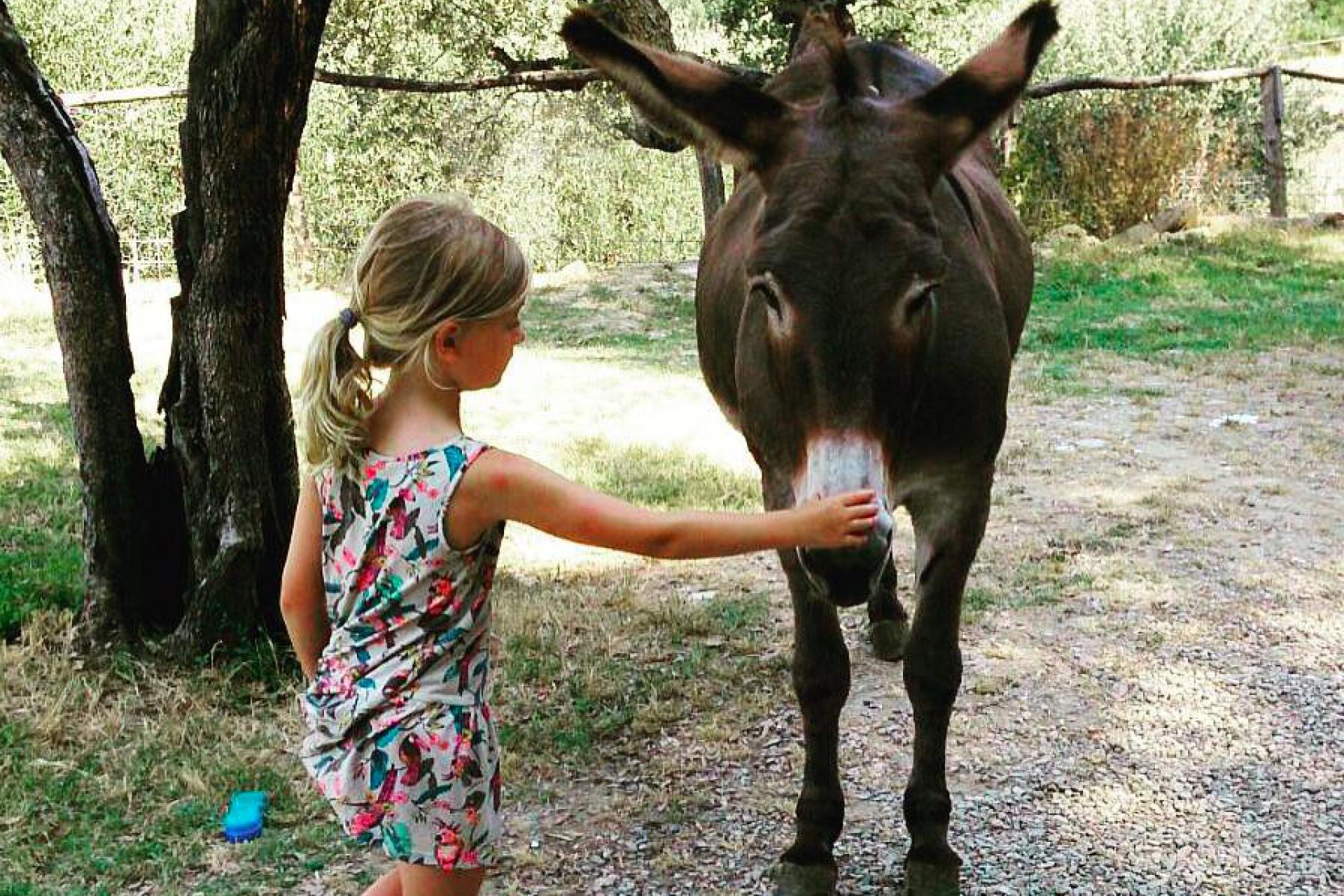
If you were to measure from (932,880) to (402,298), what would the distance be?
6.38 ft

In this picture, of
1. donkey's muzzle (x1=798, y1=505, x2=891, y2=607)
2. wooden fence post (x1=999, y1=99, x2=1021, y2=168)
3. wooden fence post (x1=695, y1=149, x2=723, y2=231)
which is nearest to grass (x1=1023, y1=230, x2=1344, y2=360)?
wooden fence post (x1=999, y1=99, x2=1021, y2=168)

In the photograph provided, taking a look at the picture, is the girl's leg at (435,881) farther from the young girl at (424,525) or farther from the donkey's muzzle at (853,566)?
the donkey's muzzle at (853,566)

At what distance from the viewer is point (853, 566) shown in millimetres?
2361

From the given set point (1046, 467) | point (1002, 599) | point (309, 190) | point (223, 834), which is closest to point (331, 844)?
point (223, 834)

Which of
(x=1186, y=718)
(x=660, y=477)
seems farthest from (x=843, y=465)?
(x=660, y=477)

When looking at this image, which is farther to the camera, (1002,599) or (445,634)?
(1002,599)

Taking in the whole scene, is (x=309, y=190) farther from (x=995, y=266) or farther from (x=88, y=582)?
(x=995, y=266)

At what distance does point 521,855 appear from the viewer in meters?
3.34

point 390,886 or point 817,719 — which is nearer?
point 390,886

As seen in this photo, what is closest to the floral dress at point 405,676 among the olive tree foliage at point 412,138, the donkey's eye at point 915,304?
the donkey's eye at point 915,304

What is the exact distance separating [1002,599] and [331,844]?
284cm

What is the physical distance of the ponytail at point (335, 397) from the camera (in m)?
2.11

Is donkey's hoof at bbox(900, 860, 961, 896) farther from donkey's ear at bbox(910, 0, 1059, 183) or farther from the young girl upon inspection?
donkey's ear at bbox(910, 0, 1059, 183)

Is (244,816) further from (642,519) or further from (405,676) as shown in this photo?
(642,519)
